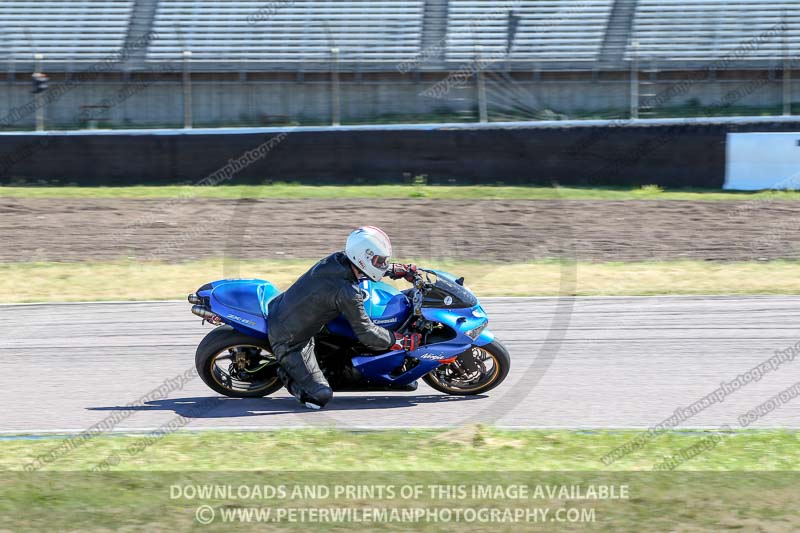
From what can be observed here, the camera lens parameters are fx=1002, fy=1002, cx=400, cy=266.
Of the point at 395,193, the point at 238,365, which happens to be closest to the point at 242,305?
the point at 238,365

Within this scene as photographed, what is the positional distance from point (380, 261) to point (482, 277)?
6042mm

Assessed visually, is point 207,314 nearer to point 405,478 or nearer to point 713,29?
point 405,478

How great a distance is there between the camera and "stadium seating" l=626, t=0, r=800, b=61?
840 inches

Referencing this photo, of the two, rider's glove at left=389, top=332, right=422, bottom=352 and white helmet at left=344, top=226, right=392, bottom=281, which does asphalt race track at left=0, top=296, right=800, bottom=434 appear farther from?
white helmet at left=344, top=226, right=392, bottom=281

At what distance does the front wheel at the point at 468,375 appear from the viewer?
7754mm

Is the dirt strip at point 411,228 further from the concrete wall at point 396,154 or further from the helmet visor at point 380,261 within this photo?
the helmet visor at point 380,261

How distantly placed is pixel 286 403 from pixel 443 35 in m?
16.3

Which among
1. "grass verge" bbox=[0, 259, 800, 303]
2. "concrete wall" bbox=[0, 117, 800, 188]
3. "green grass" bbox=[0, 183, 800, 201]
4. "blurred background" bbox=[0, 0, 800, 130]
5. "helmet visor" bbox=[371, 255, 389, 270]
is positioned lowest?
"grass verge" bbox=[0, 259, 800, 303]

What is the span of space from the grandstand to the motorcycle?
14187 millimetres

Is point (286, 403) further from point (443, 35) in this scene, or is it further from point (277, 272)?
point (443, 35)

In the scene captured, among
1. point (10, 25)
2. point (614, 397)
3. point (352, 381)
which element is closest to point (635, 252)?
point (614, 397)

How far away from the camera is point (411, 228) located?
15164 millimetres

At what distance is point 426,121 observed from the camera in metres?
20.8

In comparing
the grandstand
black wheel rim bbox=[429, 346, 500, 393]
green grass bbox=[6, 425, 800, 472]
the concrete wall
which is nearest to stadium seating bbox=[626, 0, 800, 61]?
the grandstand
